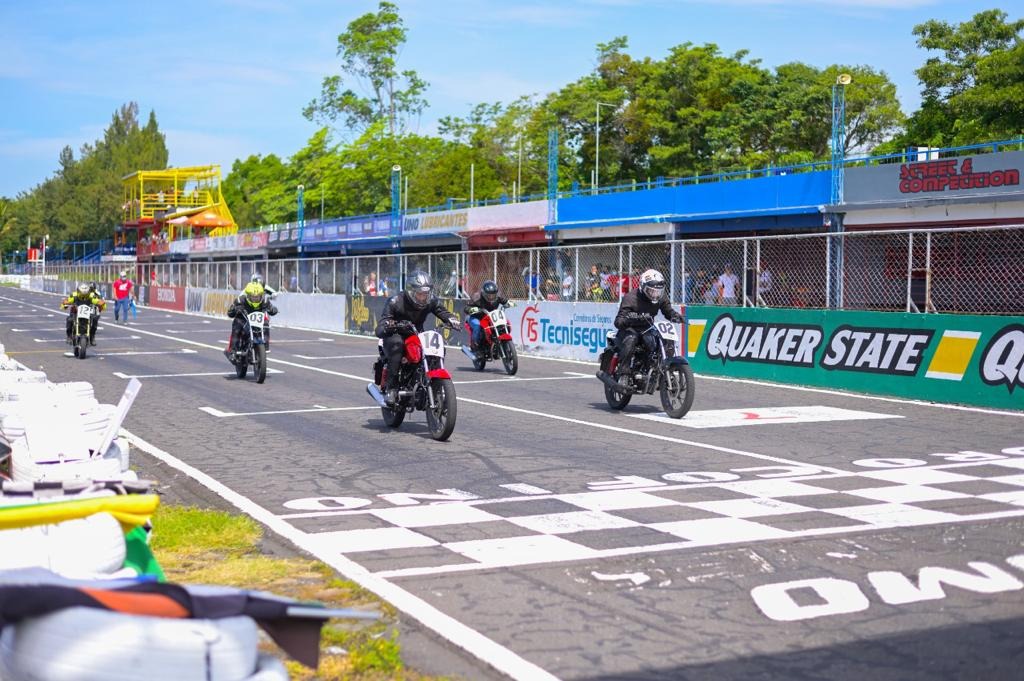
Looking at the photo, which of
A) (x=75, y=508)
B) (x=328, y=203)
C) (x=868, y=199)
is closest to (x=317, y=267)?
(x=868, y=199)

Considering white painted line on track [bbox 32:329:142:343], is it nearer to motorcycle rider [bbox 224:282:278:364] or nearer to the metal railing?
the metal railing

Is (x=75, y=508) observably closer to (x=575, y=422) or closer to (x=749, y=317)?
(x=575, y=422)

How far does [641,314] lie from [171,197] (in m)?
108

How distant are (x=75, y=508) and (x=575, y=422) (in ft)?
35.8

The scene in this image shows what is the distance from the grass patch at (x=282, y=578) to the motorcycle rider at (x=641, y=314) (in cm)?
714

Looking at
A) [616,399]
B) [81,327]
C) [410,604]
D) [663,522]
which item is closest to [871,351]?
[616,399]

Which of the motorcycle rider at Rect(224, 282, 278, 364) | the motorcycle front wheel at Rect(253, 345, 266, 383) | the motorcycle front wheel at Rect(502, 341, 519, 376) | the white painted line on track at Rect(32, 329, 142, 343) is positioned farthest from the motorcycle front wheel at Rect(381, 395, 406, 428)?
the white painted line on track at Rect(32, 329, 142, 343)

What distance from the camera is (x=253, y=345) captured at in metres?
20.2

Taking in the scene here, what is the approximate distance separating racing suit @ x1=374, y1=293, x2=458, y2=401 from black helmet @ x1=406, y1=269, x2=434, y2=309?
38 millimetres

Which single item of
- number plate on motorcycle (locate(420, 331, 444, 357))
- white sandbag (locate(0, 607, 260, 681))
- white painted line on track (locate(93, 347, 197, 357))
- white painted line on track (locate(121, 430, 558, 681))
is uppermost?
number plate on motorcycle (locate(420, 331, 444, 357))

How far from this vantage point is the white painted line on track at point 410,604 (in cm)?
504

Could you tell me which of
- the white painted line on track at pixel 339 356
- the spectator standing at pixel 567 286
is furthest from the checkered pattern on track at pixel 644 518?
the white painted line on track at pixel 339 356

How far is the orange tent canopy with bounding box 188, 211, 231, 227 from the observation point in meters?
101

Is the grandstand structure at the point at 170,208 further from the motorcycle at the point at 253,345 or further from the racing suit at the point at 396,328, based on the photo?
the racing suit at the point at 396,328
